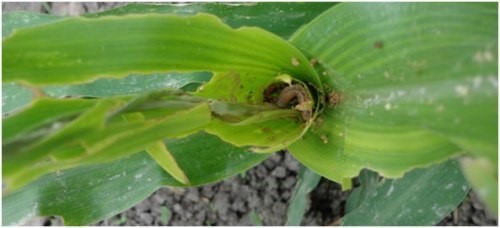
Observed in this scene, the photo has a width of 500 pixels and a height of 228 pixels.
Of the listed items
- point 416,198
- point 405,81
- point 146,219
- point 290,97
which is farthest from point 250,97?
point 146,219

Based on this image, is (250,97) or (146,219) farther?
(146,219)

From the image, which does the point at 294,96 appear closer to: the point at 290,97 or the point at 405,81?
the point at 290,97

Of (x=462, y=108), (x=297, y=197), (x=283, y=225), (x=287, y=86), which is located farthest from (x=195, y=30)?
(x=283, y=225)

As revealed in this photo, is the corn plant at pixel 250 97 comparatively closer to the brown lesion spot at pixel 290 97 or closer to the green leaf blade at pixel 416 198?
the brown lesion spot at pixel 290 97

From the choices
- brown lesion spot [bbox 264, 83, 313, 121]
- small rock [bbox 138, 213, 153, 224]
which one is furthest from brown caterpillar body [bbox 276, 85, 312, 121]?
small rock [bbox 138, 213, 153, 224]

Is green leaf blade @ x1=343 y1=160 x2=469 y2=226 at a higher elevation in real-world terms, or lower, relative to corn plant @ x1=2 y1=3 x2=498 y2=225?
lower

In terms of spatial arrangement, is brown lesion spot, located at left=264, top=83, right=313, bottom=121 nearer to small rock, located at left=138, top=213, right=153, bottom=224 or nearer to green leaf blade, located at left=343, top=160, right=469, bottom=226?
green leaf blade, located at left=343, top=160, right=469, bottom=226

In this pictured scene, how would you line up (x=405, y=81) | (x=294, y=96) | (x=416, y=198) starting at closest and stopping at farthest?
(x=405, y=81) → (x=294, y=96) → (x=416, y=198)

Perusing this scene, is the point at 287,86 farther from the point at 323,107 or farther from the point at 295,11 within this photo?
the point at 295,11
